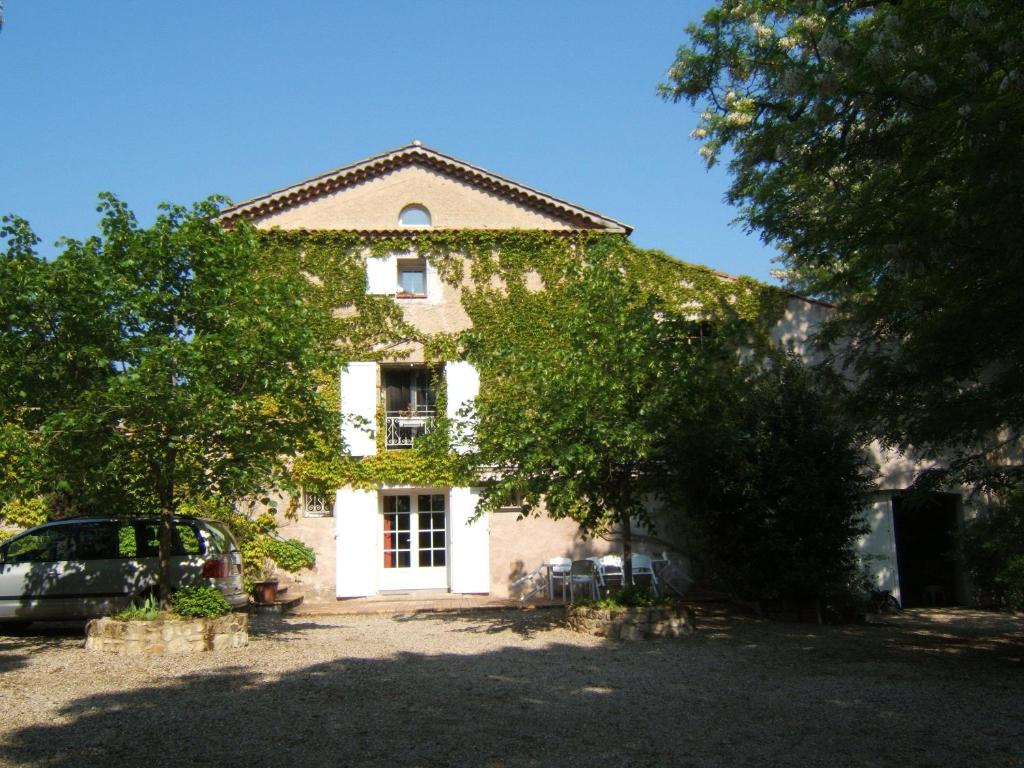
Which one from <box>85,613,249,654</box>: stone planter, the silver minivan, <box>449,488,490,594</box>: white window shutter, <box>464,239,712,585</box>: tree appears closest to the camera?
<box>85,613,249,654</box>: stone planter

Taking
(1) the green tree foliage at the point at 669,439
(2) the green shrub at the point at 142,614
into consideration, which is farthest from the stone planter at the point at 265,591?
(1) the green tree foliage at the point at 669,439

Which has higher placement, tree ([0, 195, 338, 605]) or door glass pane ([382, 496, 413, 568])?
tree ([0, 195, 338, 605])

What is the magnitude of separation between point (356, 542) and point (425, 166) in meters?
7.16

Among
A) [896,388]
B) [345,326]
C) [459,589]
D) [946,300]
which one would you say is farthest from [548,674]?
[345,326]

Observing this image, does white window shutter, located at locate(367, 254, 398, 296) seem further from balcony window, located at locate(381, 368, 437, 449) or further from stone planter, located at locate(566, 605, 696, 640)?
stone planter, located at locate(566, 605, 696, 640)

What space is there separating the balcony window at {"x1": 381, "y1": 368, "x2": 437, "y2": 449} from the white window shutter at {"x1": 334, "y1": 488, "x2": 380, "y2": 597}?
128cm

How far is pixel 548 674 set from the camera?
8.22 m

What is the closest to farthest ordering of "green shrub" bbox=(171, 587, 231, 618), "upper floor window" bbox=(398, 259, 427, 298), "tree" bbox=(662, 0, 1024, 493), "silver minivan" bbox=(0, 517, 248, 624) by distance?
"tree" bbox=(662, 0, 1024, 493) < "green shrub" bbox=(171, 587, 231, 618) < "silver minivan" bbox=(0, 517, 248, 624) < "upper floor window" bbox=(398, 259, 427, 298)

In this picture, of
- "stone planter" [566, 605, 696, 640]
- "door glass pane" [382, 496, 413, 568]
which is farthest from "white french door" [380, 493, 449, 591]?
"stone planter" [566, 605, 696, 640]

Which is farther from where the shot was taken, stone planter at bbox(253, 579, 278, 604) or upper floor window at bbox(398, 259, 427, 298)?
upper floor window at bbox(398, 259, 427, 298)

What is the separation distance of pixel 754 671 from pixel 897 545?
896cm

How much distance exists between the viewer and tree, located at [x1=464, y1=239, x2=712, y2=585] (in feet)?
33.6

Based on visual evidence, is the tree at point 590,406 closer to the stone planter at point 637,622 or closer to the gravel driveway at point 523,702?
the stone planter at point 637,622

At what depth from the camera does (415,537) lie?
1634cm
